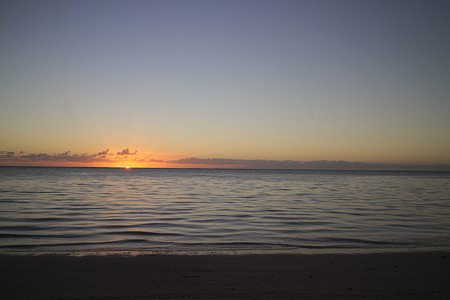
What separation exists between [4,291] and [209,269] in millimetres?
4390

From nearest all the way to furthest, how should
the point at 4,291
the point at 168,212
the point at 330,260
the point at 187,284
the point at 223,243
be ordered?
the point at 4,291 < the point at 187,284 < the point at 330,260 < the point at 223,243 < the point at 168,212

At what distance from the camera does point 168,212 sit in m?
21.8

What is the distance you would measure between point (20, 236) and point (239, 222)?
996 cm

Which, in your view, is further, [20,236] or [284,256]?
[20,236]

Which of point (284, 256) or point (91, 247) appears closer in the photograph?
point (284, 256)

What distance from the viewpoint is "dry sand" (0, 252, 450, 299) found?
6.84m

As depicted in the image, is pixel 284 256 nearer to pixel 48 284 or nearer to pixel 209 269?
pixel 209 269

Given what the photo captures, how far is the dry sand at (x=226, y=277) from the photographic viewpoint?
6.84m

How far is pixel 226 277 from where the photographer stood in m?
7.86

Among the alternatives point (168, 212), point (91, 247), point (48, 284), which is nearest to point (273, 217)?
point (168, 212)

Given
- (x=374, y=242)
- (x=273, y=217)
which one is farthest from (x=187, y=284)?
(x=273, y=217)

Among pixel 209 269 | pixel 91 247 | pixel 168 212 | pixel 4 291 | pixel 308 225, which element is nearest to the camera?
pixel 4 291

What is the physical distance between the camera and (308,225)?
676 inches

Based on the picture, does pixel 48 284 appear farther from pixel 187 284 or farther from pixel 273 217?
pixel 273 217
